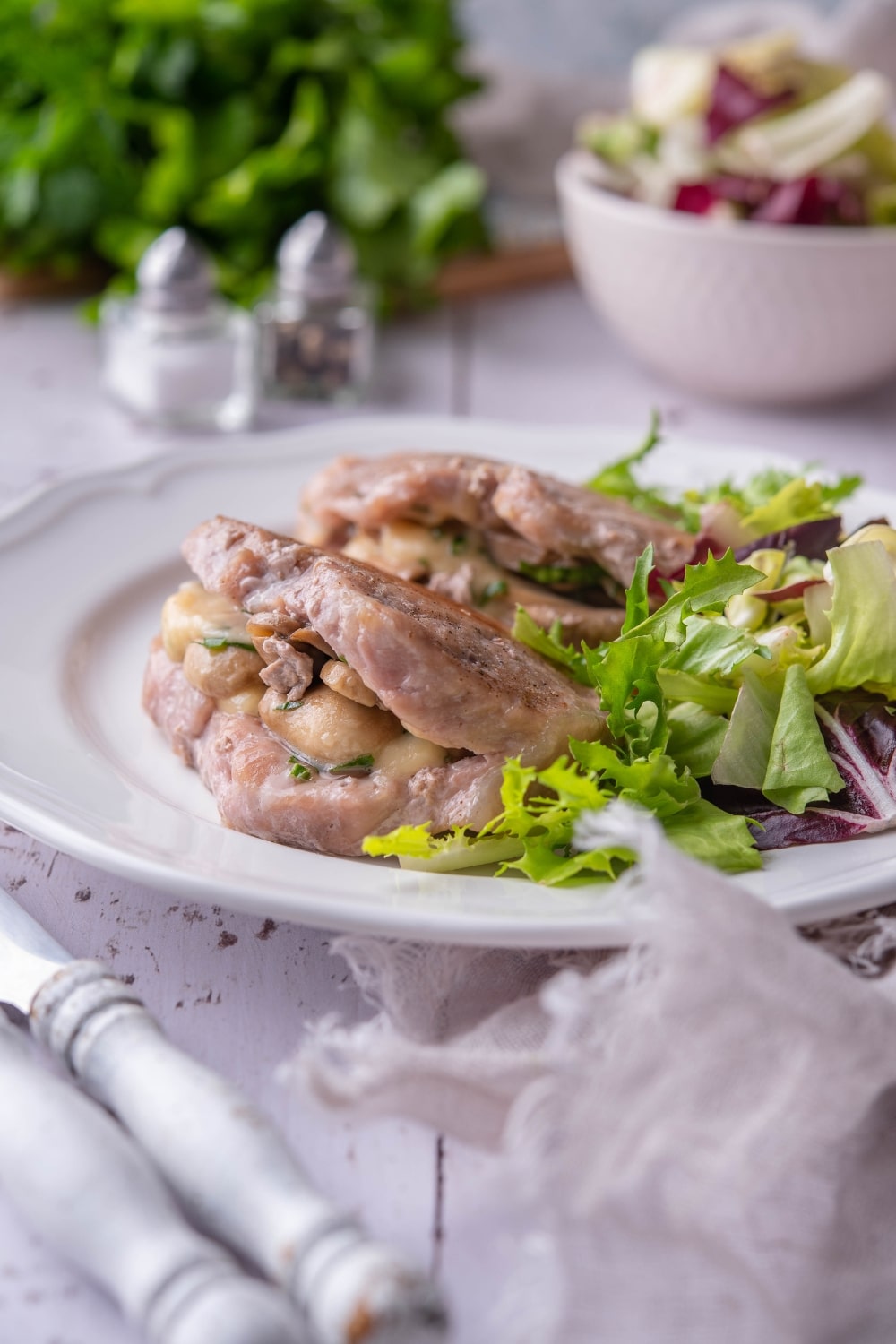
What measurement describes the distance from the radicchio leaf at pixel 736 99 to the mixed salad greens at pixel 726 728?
118 inches

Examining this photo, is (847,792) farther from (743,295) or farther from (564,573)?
(743,295)

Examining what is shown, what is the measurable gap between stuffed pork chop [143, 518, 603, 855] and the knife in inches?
22.9

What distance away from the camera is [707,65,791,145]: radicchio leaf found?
5.68 m

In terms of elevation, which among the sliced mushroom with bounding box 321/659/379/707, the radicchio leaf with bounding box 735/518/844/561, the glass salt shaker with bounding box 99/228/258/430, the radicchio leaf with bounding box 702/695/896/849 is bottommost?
the glass salt shaker with bounding box 99/228/258/430

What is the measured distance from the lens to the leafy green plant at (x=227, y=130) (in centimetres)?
642

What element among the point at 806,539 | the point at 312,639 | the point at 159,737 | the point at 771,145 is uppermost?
the point at 771,145

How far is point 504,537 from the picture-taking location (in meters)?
3.69

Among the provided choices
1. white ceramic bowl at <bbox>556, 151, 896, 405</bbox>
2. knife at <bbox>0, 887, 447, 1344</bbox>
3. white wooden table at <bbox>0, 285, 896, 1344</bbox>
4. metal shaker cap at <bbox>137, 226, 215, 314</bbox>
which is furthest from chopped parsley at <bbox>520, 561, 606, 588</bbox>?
metal shaker cap at <bbox>137, 226, 215, 314</bbox>

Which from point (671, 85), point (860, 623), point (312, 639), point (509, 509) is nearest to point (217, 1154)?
point (312, 639)

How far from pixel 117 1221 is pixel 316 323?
15.3ft

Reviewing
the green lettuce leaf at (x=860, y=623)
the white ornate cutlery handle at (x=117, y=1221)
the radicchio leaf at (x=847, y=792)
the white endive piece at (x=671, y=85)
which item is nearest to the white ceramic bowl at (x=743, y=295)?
the white endive piece at (x=671, y=85)

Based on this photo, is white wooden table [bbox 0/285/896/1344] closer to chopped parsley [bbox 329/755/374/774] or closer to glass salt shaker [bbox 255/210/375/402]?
chopped parsley [bbox 329/755/374/774]

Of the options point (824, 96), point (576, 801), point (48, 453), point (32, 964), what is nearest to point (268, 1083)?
point (32, 964)

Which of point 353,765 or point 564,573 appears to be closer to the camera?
point 353,765
